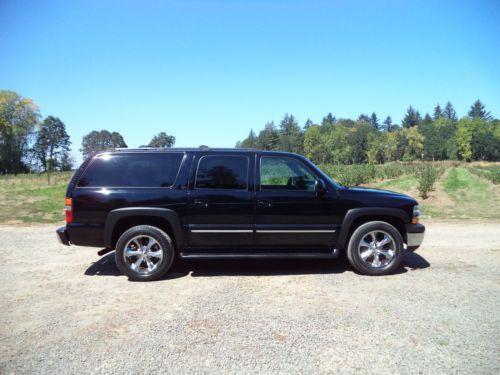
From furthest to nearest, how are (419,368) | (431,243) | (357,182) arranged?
1. (357,182)
2. (431,243)
3. (419,368)

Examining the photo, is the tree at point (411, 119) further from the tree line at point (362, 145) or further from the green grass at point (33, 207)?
the green grass at point (33, 207)

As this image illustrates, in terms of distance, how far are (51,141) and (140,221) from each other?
105264 mm

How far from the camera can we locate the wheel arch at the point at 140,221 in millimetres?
4605

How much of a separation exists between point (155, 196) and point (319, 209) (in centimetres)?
245

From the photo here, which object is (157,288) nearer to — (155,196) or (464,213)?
(155,196)

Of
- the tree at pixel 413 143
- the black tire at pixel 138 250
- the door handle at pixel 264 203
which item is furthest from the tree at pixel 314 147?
the black tire at pixel 138 250

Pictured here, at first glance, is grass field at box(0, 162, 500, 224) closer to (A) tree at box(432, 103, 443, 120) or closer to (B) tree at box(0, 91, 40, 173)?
Result: (B) tree at box(0, 91, 40, 173)

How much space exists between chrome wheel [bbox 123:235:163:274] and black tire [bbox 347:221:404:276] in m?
2.90

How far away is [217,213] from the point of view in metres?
4.72

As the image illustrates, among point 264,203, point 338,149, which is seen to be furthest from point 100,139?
point 264,203

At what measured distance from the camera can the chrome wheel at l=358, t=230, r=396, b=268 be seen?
490 centimetres

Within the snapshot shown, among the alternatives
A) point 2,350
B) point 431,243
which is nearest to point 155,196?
point 2,350

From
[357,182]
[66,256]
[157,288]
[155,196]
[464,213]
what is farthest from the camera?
[357,182]

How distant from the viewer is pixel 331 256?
4844 mm
